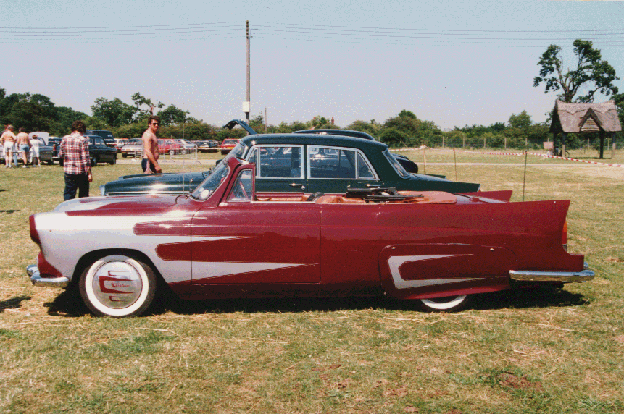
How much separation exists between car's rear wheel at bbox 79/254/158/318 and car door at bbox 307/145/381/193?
2652 millimetres

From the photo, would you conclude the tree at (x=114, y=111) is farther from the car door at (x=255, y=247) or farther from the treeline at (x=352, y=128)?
the car door at (x=255, y=247)

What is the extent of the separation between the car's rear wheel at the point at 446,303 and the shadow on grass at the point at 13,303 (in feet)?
12.2

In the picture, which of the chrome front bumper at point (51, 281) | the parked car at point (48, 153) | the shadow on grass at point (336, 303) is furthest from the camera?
the parked car at point (48, 153)

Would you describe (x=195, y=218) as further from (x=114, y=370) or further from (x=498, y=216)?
(x=498, y=216)

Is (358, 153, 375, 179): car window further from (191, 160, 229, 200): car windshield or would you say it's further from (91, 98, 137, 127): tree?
(91, 98, 137, 127): tree

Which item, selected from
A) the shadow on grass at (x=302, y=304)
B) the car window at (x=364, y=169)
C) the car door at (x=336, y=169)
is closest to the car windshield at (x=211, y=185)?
the shadow on grass at (x=302, y=304)

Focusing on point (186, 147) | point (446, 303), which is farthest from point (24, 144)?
point (446, 303)

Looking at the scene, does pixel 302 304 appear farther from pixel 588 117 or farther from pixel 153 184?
pixel 588 117

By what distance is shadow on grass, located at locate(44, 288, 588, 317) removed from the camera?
16.3 ft

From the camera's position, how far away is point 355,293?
15.4ft

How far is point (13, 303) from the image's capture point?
5.17m

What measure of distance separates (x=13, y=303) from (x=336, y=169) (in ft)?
12.2

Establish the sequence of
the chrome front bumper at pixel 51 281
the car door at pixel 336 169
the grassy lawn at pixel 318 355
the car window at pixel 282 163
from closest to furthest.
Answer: the grassy lawn at pixel 318 355 < the chrome front bumper at pixel 51 281 < the car door at pixel 336 169 < the car window at pixel 282 163

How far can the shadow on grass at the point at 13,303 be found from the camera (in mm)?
5055
